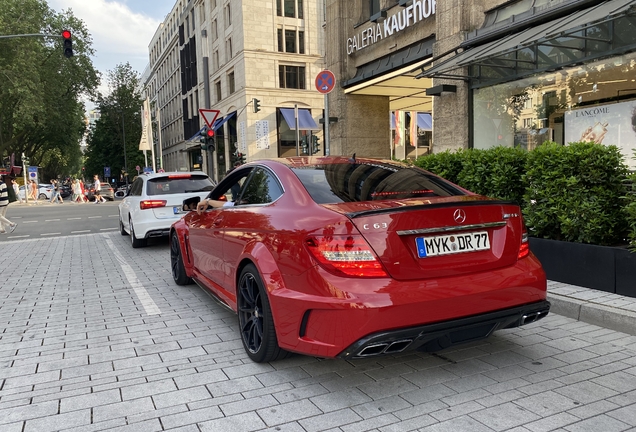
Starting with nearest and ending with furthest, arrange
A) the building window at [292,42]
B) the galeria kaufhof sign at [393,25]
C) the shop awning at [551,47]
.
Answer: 1. the shop awning at [551,47]
2. the galeria kaufhof sign at [393,25]
3. the building window at [292,42]

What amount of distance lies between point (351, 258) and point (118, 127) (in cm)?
7373

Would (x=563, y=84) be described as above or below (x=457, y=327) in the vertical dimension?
above

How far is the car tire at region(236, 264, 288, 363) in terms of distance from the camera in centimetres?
339

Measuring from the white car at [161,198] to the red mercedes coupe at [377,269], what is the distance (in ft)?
20.5

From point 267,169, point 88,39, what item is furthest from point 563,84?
point 88,39

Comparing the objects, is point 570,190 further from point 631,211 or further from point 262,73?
point 262,73

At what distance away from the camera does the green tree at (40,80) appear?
40.4 metres

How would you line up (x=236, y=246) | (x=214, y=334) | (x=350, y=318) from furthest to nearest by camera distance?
1. (x=214, y=334)
2. (x=236, y=246)
3. (x=350, y=318)

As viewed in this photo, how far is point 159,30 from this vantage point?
3159 inches

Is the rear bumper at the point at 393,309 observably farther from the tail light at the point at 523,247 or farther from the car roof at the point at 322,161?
the car roof at the point at 322,161

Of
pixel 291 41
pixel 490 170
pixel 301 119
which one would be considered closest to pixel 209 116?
pixel 490 170

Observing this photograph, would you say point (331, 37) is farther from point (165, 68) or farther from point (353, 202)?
point (165, 68)

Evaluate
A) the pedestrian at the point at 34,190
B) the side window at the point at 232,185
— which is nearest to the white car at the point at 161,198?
the side window at the point at 232,185

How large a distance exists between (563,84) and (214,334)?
9.18 m
